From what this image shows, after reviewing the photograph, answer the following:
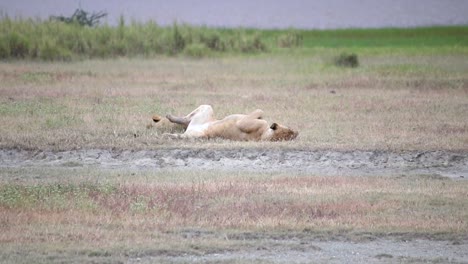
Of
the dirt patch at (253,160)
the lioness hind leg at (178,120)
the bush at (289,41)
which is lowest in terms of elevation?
the bush at (289,41)

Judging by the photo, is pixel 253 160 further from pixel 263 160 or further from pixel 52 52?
pixel 52 52

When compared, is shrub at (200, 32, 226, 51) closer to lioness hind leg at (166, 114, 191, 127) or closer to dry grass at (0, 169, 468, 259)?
lioness hind leg at (166, 114, 191, 127)

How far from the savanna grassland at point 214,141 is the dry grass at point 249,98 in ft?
0.15

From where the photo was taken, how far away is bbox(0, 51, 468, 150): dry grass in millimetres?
16281

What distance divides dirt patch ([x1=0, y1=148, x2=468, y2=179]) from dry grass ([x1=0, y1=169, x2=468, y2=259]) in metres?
1.32

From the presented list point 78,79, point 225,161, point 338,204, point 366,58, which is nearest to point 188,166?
point 225,161

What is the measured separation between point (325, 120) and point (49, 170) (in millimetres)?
5704

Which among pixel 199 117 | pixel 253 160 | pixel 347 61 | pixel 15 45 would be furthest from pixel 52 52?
pixel 253 160

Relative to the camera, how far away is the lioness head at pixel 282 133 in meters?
15.9

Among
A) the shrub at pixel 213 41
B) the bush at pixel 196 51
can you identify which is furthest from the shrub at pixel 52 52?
the shrub at pixel 213 41

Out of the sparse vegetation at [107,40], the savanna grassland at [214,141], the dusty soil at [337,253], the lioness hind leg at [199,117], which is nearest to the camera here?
the dusty soil at [337,253]

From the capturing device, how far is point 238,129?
1622 centimetres

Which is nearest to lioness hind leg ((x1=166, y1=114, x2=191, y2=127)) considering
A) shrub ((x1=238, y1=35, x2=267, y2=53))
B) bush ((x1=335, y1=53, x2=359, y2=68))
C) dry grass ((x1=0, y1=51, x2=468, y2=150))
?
dry grass ((x1=0, y1=51, x2=468, y2=150))

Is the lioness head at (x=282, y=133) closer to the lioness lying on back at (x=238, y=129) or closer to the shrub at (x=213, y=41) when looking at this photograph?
the lioness lying on back at (x=238, y=129)
